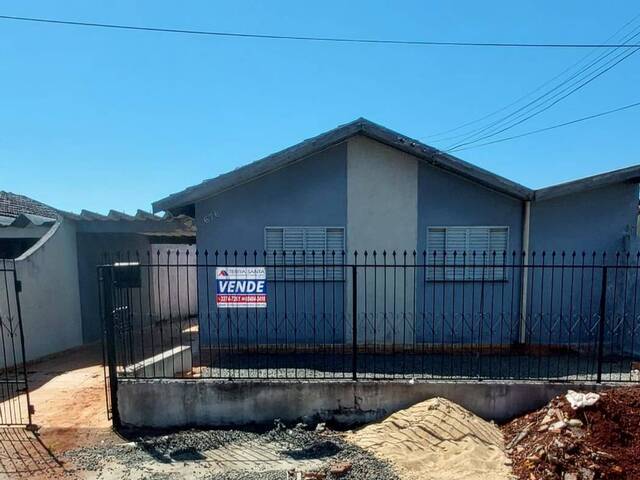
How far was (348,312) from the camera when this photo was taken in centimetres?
855

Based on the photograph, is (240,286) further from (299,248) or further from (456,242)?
(456,242)

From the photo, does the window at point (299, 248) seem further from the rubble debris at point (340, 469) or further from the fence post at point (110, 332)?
the rubble debris at point (340, 469)

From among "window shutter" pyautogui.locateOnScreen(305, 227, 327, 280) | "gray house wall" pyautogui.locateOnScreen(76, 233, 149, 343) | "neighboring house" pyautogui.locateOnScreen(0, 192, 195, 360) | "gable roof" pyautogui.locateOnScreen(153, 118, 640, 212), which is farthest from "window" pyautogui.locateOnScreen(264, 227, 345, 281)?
"gray house wall" pyautogui.locateOnScreen(76, 233, 149, 343)

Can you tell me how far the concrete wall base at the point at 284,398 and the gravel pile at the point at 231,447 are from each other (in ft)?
0.74

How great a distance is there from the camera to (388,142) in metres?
8.08

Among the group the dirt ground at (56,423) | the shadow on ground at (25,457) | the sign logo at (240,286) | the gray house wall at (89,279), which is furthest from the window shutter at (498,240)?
the gray house wall at (89,279)

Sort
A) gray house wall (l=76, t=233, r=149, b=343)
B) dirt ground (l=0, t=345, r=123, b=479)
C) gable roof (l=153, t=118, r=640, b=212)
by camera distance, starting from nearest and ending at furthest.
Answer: dirt ground (l=0, t=345, r=123, b=479) → gable roof (l=153, t=118, r=640, b=212) → gray house wall (l=76, t=233, r=149, b=343)

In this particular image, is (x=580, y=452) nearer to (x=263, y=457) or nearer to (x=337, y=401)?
(x=337, y=401)

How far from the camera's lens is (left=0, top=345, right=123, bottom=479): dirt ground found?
4516mm

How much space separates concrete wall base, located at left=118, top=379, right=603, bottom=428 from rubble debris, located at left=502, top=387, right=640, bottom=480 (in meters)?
0.46

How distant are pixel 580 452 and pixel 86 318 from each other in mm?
11686

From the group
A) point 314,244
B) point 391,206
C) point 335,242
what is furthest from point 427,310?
point 314,244

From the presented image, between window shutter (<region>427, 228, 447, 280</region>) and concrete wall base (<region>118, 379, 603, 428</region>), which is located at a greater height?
window shutter (<region>427, 228, 447, 280</region>)

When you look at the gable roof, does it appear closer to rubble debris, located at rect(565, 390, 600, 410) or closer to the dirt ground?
the dirt ground
